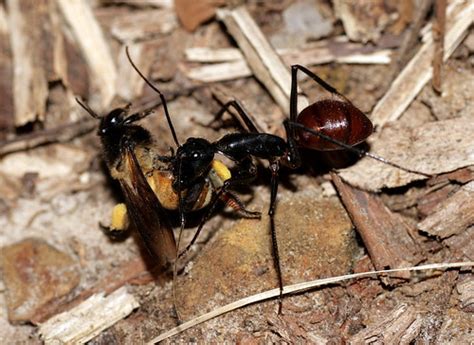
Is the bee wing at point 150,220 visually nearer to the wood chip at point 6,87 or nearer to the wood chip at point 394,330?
the wood chip at point 394,330

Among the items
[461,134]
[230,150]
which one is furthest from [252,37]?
[461,134]

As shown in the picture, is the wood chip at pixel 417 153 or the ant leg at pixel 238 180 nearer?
the wood chip at pixel 417 153

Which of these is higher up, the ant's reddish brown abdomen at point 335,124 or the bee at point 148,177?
the ant's reddish brown abdomen at point 335,124

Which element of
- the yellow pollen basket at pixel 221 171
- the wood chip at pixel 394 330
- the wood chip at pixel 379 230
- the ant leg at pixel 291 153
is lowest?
the wood chip at pixel 394 330

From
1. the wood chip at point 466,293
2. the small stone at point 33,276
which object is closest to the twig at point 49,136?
the small stone at point 33,276

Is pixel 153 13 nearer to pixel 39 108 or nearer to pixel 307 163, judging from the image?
pixel 39 108
